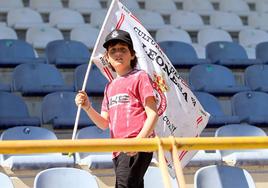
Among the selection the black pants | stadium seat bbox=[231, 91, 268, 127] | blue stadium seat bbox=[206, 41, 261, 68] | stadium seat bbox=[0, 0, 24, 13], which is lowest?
stadium seat bbox=[231, 91, 268, 127]

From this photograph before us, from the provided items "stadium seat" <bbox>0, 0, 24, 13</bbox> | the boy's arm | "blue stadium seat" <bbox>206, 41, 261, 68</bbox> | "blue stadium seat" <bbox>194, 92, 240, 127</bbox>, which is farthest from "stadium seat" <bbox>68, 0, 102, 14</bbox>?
the boy's arm

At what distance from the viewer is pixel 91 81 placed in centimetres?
581

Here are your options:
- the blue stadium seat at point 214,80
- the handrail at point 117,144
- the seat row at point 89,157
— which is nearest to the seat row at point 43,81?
the blue stadium seat at point 214,80

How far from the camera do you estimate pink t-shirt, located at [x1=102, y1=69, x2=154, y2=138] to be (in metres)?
2.75

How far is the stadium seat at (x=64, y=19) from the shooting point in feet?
23.7

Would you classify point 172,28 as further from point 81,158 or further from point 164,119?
point 164,119

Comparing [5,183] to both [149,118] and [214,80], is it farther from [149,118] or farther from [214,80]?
[214,80]

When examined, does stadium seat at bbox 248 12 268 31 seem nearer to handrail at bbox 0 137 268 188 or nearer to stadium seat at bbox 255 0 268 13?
stadium seat at bbox 255 0 268 13

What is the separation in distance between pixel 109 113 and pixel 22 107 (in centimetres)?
246

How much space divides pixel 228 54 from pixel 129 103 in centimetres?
423

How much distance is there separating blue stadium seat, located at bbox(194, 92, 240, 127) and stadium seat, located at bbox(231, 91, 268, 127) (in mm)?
138

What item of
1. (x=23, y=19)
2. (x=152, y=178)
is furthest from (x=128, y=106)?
(x=23, y=19)

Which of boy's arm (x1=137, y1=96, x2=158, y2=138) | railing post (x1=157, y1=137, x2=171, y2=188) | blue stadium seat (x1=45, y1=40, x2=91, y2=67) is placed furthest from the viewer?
blue stadium seat (x1=45, y1=40, x2=91, y2=67)

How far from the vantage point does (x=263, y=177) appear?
415 centimetres
